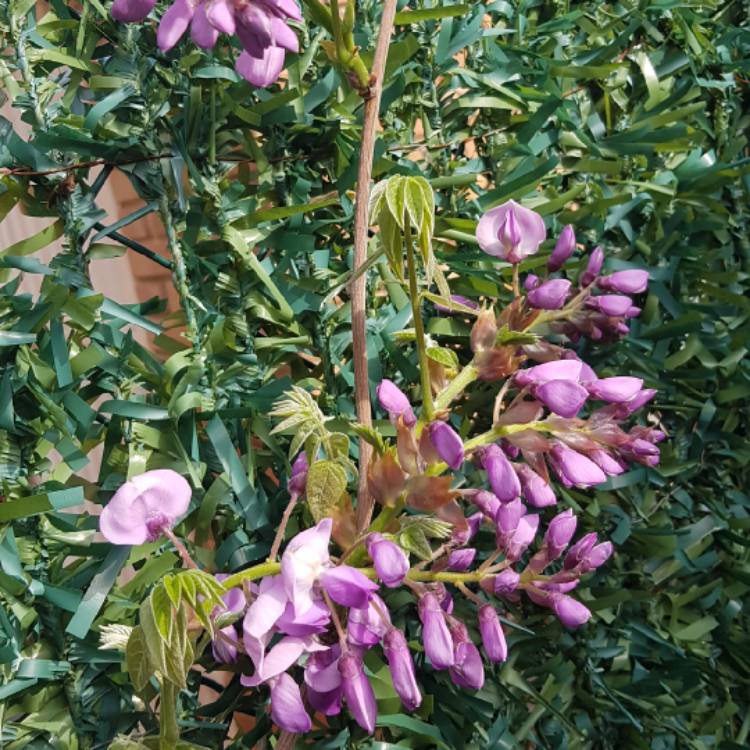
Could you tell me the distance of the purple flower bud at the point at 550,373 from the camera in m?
0.59

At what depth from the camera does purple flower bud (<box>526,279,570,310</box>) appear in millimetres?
666

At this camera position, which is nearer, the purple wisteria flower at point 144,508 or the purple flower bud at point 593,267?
the purple wisteria flower at point 144,508

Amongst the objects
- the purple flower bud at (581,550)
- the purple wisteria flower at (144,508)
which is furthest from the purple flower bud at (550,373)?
the purple wisteria flower at (144,508)

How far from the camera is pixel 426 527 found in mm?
551

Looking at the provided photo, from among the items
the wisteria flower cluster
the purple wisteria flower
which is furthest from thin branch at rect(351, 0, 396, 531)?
the purple wisteria flower

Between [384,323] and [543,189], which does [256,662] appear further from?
[543,189]

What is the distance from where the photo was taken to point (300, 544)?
1.66 feet

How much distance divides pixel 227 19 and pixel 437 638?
1.15 feet

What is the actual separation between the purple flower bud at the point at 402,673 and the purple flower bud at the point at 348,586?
0.05m

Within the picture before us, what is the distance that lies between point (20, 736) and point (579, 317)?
0.48 m

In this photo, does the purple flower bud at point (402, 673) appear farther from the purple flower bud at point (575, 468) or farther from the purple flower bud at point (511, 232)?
A: the purple flower bud at point (511, 232)

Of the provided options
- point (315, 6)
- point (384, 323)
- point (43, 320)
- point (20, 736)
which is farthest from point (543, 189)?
point (20, 736)

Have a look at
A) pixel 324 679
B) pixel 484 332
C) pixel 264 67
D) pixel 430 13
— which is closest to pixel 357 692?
pixel 324 679

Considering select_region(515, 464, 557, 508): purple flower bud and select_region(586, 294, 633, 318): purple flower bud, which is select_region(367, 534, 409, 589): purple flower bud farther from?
select_region(586, 294, 633, 318): purple flower bud
